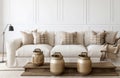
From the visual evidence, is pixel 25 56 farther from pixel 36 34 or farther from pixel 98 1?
pixel 98 1

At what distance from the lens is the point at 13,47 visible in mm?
4930

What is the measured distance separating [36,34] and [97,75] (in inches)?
94.2

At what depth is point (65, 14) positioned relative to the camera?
6.92 metres

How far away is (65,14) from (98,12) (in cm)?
103

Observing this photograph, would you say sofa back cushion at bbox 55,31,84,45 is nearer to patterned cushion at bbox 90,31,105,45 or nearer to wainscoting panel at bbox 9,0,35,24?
patterned cushion at bbox 90,31,105,45

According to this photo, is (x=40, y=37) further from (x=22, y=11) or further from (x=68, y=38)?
(x=22, y=11)

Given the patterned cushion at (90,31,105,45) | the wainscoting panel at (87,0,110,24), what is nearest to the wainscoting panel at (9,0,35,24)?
the wainscoting panel at (87,0,110,24)

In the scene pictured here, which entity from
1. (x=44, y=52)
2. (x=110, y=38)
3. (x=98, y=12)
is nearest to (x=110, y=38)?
(x=110, y=38)

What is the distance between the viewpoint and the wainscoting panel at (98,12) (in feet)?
22.4

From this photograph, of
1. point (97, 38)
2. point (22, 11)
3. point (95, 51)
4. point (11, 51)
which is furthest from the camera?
point (22, 11)

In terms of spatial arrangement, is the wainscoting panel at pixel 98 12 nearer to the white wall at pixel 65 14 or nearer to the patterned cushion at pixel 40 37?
the white wall at pixel 65 14

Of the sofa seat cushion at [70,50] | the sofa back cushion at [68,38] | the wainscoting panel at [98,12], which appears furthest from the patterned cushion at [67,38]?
the wainscoting panel at [98,12]

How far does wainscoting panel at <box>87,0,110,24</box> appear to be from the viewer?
6.84m

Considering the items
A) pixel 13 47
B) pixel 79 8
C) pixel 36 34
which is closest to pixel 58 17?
pixel 79 8
